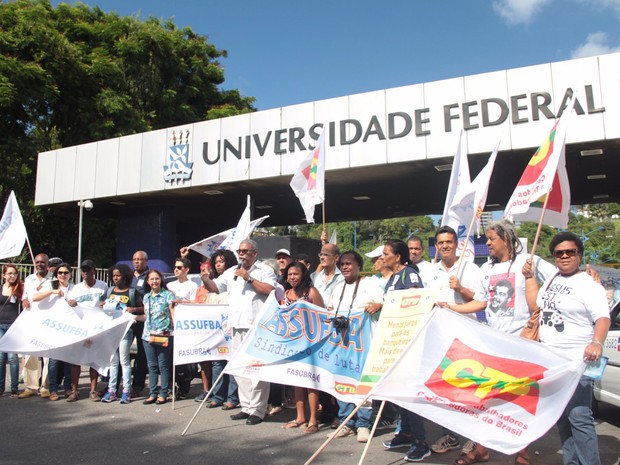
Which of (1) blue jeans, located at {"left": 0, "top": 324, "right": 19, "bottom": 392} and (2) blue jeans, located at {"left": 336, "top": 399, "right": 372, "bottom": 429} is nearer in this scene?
(2) blue jeans, located at {"left": 336, "top": 399, "right": 372, "bottom": 429}

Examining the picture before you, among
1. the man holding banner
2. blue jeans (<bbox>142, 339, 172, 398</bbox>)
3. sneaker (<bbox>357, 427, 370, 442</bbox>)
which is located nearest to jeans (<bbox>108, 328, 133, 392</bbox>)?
blue jeans (<bbox>142, 339, 172, 398</bbox>)

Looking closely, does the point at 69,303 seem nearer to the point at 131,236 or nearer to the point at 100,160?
the point at 100,160

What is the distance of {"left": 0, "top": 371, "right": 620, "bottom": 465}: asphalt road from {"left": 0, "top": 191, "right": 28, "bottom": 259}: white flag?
260cm

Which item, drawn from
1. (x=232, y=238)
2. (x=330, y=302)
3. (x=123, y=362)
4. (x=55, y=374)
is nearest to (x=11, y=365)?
(x=55, y=374)

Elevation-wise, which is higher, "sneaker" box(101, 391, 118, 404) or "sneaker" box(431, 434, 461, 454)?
"sneaker" box(101, 391, 118, 404)

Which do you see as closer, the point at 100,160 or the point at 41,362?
the point at 41,362

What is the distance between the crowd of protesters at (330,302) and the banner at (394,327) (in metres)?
0.24

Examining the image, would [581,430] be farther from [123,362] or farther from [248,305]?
[123,362]

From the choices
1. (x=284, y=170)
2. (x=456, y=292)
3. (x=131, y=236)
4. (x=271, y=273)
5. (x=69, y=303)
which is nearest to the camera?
(x=456, y=292)

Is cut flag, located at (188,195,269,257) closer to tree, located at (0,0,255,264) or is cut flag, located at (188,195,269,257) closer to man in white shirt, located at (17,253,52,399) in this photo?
man in white shirt, located at (17,253,52,399)

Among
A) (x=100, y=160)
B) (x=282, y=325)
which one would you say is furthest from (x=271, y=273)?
(x=100, y=160)

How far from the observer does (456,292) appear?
495cm

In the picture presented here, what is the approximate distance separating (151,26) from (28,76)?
27.3 ft

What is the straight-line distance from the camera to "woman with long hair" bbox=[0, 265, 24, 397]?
768 centimetres
